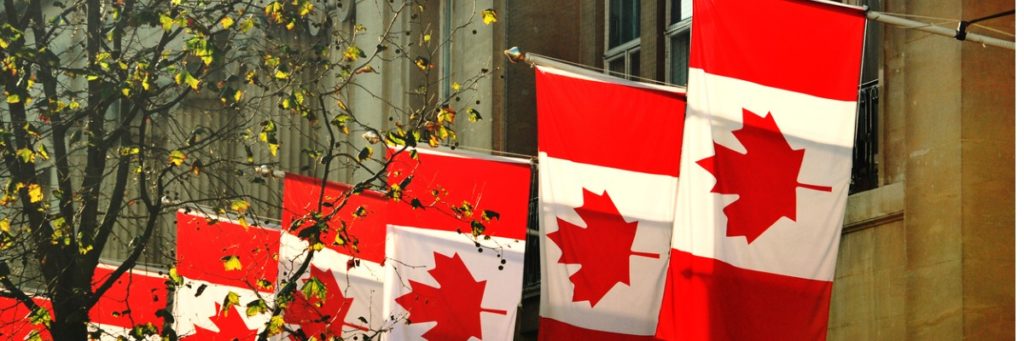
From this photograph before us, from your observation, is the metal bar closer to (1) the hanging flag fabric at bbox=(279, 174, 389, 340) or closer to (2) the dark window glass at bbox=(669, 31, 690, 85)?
(2) the dark window glass at bbox=(669, 31, 690, 85)

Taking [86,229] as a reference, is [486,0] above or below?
above

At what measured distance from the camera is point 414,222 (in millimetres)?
22797

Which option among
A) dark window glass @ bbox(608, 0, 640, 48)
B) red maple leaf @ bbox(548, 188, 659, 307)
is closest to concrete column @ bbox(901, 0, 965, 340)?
red maple leaf @ bbox(548, 188, 659, 307)

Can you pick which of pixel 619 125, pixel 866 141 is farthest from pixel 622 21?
pixel 619 125

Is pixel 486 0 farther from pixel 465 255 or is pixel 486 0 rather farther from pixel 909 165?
pixel 909 165

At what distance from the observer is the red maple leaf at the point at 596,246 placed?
61.8 ft

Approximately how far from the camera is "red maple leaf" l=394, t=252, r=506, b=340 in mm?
22016

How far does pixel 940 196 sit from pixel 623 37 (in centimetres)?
1044

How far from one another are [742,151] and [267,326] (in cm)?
437

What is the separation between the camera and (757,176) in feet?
52.3

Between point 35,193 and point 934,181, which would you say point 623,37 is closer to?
→ point 934,181

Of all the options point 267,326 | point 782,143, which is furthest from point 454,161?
point 782,143

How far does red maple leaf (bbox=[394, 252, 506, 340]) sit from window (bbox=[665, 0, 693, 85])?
14.4 feet

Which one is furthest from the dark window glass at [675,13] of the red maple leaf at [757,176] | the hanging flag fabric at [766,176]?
the red maple leaf at [757,176]
